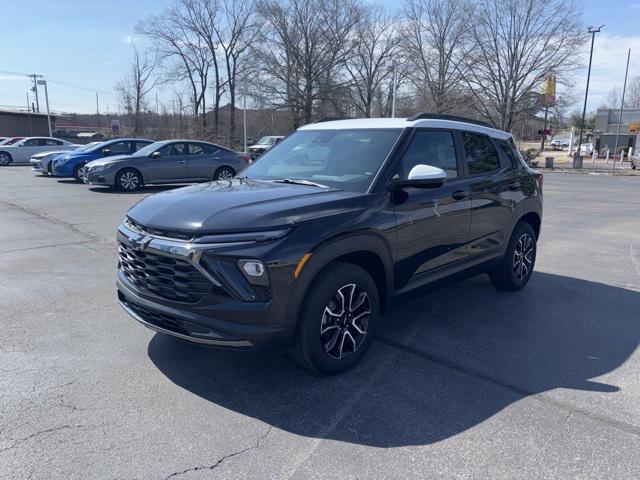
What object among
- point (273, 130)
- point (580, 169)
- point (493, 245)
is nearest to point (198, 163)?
point (493, 245)

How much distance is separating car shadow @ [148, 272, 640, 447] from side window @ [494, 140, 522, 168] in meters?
1.65

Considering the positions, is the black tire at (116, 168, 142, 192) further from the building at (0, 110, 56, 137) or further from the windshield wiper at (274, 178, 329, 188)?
the building at (0, 110, 56, 137)

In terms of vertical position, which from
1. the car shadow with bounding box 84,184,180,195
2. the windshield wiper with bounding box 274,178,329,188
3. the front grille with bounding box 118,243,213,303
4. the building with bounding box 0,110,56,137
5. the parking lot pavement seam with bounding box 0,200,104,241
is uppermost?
the building with bounding box 0,110,56,137

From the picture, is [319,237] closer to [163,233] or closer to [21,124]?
[163,233]

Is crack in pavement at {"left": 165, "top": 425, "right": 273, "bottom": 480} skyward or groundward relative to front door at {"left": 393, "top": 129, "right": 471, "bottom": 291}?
groundward

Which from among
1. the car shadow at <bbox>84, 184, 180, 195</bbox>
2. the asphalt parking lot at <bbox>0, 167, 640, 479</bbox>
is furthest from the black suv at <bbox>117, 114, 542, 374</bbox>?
the car shadow at <bbox>84, 184, 180, 195</bbox>

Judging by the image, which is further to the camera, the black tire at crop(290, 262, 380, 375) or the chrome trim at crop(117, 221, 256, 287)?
the black tire at crop(290, 262, 380, 375)

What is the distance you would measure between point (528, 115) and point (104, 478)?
47585 millimetres

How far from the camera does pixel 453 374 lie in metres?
3.73

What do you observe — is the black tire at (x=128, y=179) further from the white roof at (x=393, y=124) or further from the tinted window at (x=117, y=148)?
the white roof at (x=393, y=124)

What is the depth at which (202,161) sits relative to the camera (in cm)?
1545

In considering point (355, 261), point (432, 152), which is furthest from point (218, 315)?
point (432, 152)

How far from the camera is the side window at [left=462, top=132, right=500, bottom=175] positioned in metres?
4.92

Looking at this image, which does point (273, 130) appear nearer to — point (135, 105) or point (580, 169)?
point (135, 105)
